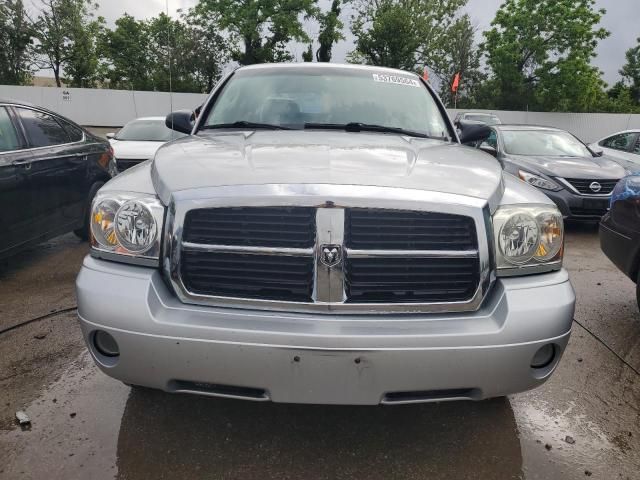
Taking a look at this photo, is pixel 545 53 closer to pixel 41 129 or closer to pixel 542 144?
pixel 542 144

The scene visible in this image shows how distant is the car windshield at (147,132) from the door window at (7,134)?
4583 millimetres

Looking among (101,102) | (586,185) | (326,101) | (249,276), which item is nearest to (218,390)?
(249,276)

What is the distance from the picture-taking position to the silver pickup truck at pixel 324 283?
194cm

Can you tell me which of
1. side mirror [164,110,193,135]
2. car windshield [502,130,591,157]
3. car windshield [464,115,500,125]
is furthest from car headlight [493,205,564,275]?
car windshield [464,115,500,125]

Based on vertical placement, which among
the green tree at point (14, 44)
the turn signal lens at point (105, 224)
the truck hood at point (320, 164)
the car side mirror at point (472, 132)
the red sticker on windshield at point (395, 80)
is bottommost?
the turn signal lens at point (105, 224)

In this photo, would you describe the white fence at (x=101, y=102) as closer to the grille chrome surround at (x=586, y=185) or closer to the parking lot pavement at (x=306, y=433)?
the grille chrome surround at (x=586, y=185)

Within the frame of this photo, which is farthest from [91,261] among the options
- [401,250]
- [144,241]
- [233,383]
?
[401,250]

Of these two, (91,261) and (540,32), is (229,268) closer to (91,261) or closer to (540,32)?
(91,261)

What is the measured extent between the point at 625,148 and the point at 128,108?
1129 inches

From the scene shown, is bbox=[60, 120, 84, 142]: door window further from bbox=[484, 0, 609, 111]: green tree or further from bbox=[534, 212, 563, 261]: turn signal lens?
bbox=[484, 0, 609, 111]: green tree

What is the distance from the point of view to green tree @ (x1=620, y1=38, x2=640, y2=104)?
46.2m

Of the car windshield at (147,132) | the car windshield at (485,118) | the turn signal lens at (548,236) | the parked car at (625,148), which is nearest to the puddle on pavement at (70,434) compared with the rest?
the turn signal lens at (548,236)

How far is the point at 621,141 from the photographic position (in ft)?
33.2

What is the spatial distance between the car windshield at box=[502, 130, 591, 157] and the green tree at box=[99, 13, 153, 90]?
34.6m
